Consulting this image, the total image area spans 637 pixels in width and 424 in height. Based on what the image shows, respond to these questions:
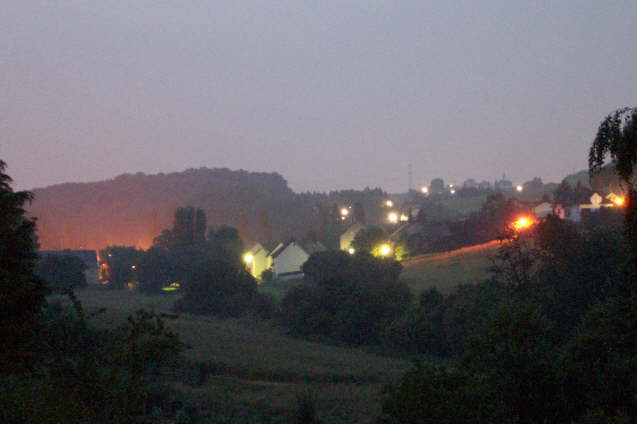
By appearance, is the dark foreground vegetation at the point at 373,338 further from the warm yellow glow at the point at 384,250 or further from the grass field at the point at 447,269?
the warm yellow glow at the point at 384,250

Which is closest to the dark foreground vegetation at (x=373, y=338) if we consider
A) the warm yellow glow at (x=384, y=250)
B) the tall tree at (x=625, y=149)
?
the tall tree at (x=625, y=149)

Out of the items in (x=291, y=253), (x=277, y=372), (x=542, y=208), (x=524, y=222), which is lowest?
(x=277, y=372)

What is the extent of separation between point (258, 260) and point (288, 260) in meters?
6.77

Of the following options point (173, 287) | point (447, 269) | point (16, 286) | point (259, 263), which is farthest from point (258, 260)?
point (16, 286)

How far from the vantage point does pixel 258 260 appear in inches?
2918

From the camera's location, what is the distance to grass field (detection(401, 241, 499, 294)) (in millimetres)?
46094

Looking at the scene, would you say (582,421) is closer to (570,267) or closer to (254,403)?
(254,403)

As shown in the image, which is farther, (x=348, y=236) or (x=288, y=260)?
(x=348, y=236)

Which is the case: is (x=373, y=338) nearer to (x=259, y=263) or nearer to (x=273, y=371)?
(x=273, y=371)

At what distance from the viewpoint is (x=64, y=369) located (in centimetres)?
994

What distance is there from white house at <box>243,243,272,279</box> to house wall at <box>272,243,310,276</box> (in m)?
2.12

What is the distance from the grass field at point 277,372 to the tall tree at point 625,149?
12003mm

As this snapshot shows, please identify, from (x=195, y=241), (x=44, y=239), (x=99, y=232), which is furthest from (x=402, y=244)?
(x=99, y=232)

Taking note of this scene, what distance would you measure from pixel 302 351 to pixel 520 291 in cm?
1152
